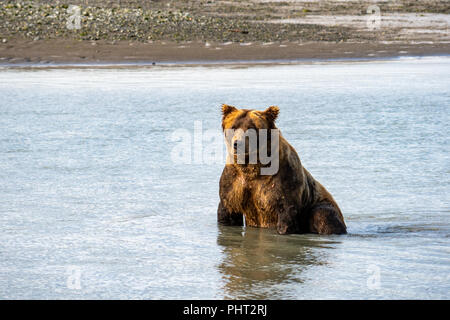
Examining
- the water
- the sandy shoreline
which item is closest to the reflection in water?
the water

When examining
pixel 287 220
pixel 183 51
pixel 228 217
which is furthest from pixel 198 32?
pixel 287 220

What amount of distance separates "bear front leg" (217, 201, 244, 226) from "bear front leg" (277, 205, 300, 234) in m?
Result: 0.38

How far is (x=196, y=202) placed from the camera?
754 centimetres

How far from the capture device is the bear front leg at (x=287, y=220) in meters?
6.08

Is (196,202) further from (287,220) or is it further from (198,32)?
(198,32)

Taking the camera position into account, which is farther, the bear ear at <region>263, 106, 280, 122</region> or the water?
the bear ear at <region>263, 106, 280, 122</region>

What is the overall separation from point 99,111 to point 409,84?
6.91m

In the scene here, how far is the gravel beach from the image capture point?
76.7 feet

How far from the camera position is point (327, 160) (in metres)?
9.41

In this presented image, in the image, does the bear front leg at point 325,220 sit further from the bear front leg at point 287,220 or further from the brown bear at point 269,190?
A: the bear front leg at point 287,220

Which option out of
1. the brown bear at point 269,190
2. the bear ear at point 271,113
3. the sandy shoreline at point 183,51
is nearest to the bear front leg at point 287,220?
the brown bear at point 269,190

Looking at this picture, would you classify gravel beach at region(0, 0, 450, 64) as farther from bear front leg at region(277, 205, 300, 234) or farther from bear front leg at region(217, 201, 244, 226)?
bear front leg at region(277, 205, 300, 234)

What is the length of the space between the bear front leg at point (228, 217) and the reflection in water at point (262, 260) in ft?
0.14
